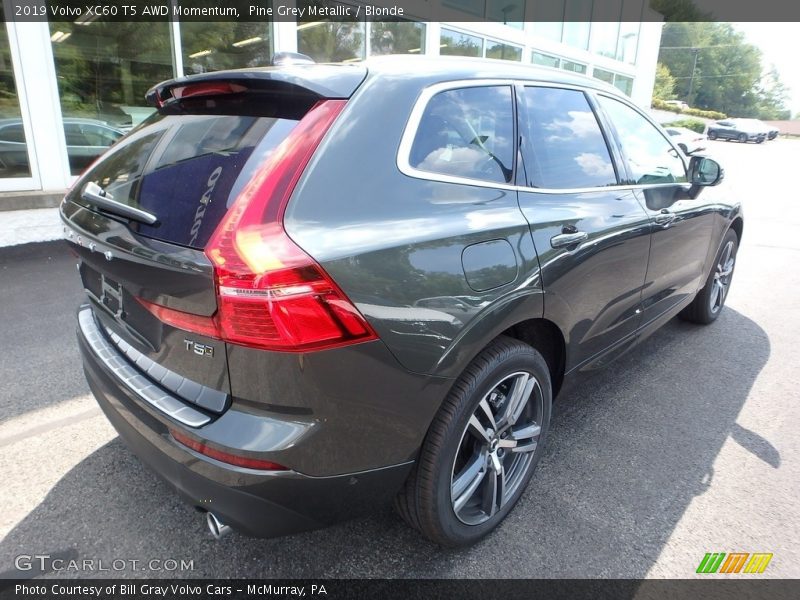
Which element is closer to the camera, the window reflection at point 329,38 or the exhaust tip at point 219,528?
the exhaust tip at point 219,528

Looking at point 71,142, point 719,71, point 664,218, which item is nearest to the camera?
point 664,218

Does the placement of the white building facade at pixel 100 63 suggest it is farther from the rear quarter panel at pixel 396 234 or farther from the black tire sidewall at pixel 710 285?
the rear quarter panel at pixel 396 234

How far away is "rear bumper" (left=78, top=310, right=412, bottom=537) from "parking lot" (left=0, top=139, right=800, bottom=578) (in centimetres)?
47

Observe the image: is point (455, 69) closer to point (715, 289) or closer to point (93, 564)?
point (93, 564)

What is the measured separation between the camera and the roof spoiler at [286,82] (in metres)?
1.71

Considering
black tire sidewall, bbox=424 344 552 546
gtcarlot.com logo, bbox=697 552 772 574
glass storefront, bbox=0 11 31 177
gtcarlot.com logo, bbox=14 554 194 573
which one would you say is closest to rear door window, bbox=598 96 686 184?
black tire sidewall, bbox=424 344 552 546

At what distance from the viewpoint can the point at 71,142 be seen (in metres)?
7.75

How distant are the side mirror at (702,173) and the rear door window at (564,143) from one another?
1069 mm

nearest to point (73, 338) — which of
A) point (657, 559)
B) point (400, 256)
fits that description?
point (400, 256)

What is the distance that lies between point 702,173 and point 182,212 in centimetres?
323

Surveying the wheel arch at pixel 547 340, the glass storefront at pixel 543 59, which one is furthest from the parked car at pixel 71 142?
the glass storefront at pixel 543 59

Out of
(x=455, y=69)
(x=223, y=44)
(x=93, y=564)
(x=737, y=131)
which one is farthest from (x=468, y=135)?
(x=737, y=131)

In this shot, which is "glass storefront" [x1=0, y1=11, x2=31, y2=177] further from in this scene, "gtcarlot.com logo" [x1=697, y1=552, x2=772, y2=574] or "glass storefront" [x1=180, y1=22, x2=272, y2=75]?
"gtcarlot.com logo" [x1=697, y1=552, x2=772, y2=574]

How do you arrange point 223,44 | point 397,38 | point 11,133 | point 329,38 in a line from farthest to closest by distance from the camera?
point 397,38
point 329,38
point 223,44
point 11,133
